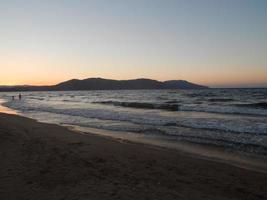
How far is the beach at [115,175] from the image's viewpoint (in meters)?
6.31

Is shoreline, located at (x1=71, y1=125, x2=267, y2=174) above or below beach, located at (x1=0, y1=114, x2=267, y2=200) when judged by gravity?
below

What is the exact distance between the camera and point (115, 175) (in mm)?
7578

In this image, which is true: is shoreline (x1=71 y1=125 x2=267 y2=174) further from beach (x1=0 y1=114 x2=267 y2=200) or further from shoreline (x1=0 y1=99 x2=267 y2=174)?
beach (x1=0 y1=114 x2=267 y2=200)

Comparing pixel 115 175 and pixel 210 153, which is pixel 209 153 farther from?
pixel 115 175

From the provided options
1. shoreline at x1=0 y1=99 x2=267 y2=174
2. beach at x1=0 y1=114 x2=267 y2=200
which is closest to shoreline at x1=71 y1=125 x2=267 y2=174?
shoreline at x1=0 y1=99 x2=267 y2=174

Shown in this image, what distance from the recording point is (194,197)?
6.25 metres

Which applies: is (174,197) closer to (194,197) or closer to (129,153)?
(194,197)

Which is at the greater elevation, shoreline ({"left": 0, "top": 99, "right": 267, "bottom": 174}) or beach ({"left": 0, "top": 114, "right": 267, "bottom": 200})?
beach ({"left": 0, "top": 114, "right": 267, "bottom": 200})

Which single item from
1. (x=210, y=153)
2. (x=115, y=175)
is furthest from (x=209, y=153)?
(x=115, y=175)

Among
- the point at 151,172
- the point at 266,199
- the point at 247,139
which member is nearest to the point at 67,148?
the point at 151,172

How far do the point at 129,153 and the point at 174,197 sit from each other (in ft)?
15.3

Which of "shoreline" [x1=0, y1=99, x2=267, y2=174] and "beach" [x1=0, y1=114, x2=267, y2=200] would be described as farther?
"shoreline" [x1=0, y1=99, x2=267, y2=174]

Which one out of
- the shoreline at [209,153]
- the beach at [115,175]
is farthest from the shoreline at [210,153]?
the beach at [115,175]

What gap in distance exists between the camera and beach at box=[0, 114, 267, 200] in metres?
6.31
